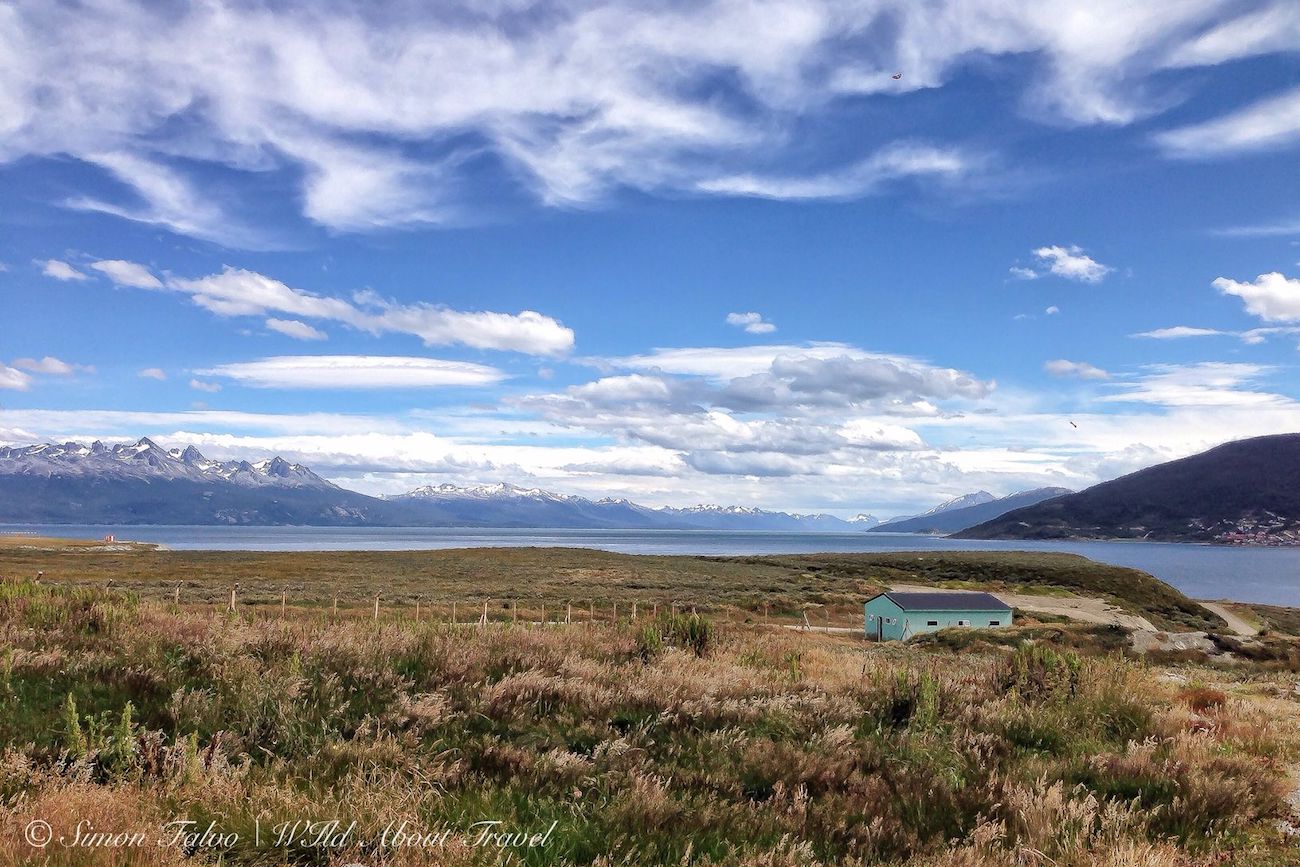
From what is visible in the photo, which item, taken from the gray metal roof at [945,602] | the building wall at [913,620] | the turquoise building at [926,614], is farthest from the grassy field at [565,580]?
the gray metal roof at [945,602]

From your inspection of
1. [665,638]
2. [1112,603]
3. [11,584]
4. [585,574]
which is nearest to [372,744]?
[665,638]

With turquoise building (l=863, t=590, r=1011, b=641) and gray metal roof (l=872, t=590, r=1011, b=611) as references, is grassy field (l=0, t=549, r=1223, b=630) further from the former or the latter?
gray metal roof (l=872, t=590, r=1011, b=611)

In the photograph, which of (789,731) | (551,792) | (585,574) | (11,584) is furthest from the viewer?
(585,574)

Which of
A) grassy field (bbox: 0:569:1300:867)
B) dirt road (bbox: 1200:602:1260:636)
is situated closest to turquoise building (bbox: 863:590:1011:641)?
dirt road (bbox: 1200:602:1260:636)

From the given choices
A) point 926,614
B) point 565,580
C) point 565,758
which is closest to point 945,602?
point 926,614

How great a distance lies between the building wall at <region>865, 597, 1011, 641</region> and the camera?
43.7m

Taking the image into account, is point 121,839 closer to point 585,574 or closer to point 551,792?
point 551,792

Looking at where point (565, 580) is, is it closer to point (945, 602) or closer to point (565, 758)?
point (945, 602)

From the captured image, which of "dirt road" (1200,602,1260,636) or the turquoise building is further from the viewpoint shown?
"dirt road" (1200,602,1260,636)

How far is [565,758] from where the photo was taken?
19.4ft

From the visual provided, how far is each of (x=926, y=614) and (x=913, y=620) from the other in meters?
1.31

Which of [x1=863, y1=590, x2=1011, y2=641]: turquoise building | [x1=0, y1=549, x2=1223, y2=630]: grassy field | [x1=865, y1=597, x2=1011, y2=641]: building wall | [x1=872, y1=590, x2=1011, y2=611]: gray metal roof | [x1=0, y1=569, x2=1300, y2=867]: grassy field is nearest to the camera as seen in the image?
[x1=0, y1=569, x2=1300, y2=867]: grassy field

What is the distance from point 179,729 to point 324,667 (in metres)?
1.70

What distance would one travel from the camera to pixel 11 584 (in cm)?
1176
